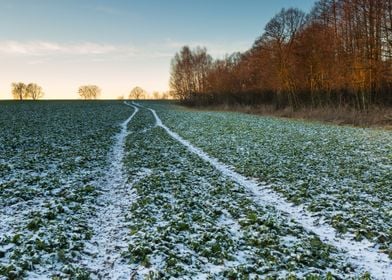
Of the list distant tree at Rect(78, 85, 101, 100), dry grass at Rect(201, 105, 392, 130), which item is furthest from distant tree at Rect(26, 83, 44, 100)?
dry grass at Rect(201, 105, 392, 130)

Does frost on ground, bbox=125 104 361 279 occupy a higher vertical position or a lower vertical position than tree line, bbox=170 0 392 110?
lower

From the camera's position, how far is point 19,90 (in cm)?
15638

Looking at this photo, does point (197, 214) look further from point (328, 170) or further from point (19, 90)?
point (19, 90)

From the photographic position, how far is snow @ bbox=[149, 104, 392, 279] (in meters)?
6.58

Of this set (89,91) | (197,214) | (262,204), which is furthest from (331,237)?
(89,91)

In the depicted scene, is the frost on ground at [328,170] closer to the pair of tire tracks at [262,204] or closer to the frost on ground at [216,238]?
the pair of tire tracks at [262,204]

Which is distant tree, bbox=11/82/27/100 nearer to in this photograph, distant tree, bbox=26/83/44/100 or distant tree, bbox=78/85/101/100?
distant tree, bbox=26/83/44/100

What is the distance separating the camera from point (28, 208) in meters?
9.49

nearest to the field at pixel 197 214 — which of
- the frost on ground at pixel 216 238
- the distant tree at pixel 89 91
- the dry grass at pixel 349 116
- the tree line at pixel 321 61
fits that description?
the frost on ground at pixel 216 238

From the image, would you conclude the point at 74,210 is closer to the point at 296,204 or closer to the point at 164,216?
the point at 164,216

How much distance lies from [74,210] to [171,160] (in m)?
7.93

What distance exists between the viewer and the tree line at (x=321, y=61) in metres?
33.1

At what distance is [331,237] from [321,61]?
40018 mm

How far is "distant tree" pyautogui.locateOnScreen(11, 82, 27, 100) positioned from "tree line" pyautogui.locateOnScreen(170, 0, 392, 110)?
11941 centimetres
